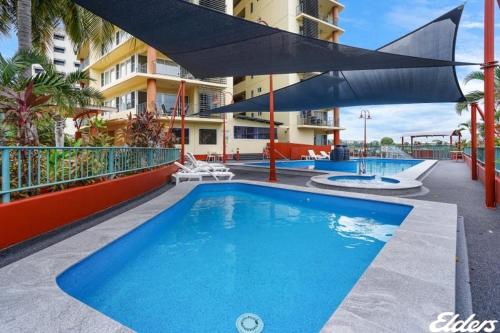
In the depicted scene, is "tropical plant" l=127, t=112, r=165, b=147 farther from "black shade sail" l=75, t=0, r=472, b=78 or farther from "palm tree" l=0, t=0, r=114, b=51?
"palm tree" l=0, t=0, r=114, b=51

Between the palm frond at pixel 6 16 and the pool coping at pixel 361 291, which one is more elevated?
the palm frond at pixel 6 16

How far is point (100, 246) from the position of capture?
319 centimetres

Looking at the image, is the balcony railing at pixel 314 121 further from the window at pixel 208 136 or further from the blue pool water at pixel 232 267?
the blue pool water at pixel 232 267

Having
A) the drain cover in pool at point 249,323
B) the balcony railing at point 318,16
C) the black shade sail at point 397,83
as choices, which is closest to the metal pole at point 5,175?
the drain cover in pool at point 249,323

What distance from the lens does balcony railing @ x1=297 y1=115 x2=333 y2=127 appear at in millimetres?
27388

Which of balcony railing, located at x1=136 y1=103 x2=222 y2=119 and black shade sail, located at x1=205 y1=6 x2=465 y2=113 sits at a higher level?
balcony railing, located at x1=136 y1=103 x2=222 y2=119

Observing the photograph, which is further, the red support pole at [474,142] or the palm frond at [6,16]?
the palm frond at [6,16]

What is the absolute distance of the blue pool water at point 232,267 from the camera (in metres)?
2.46

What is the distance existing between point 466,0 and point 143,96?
19586mm

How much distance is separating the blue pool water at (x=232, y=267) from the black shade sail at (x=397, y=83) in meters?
3.76

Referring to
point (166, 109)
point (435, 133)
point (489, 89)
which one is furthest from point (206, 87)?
point (435, 133)

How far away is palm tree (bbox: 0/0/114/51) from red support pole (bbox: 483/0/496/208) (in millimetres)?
12167

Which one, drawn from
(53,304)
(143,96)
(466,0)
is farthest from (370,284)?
(143,96)

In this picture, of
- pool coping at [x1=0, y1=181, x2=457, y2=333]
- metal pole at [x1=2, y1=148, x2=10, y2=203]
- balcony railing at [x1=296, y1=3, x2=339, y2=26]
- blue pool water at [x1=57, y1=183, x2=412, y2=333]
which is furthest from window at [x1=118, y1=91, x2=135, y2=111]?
pool coping at [x1=0, y1=181, x2=457, y2=333]
